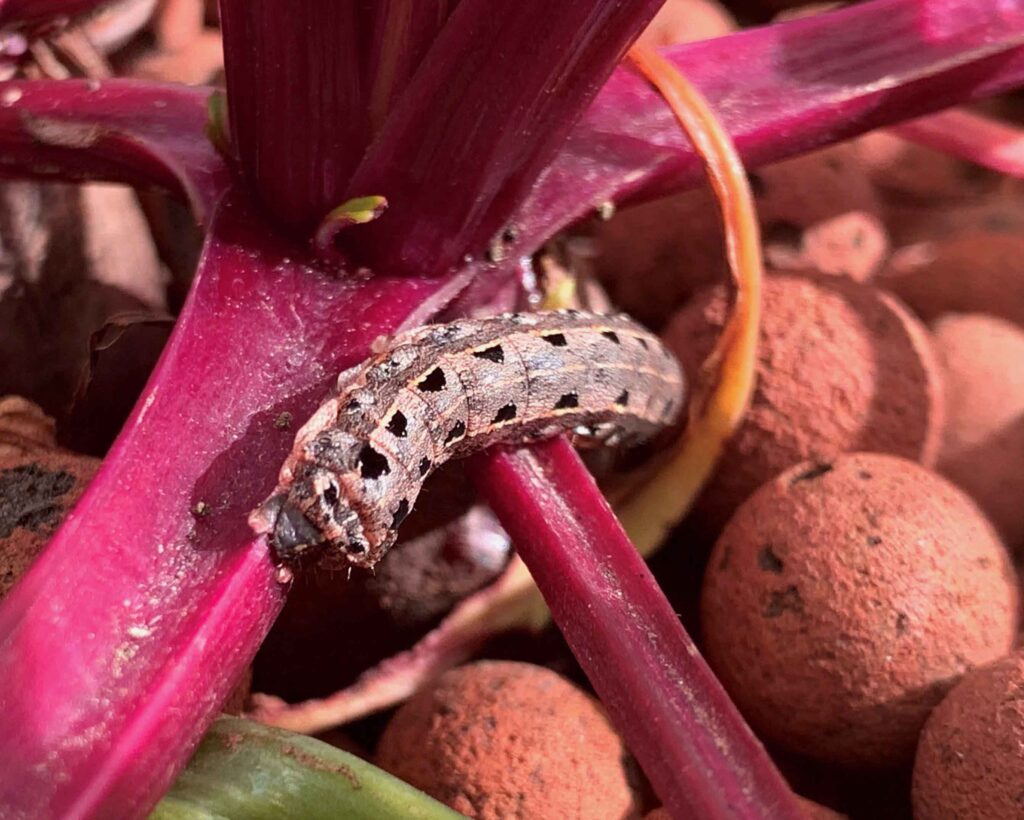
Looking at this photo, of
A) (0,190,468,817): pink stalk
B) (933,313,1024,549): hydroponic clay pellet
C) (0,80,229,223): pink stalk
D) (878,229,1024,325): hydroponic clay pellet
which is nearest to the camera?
(0,190,468,817): pink stalk

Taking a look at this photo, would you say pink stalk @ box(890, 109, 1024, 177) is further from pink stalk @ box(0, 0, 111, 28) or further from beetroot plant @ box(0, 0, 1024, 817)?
pink stalk @ box(0, 0, 111, 28)

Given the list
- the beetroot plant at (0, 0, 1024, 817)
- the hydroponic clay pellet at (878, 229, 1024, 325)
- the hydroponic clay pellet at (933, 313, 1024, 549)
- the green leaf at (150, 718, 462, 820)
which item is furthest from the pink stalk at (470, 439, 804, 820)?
the hydroponic clay pellet at (878, 229, 1024, 325)

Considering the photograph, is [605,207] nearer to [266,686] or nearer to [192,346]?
[192,346]

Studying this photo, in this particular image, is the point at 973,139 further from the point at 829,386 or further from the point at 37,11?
the point at 37,11

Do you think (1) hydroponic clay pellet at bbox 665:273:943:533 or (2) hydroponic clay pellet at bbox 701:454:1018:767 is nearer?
(2) hydroponic clay pellet at bbox 701:454:1018:767

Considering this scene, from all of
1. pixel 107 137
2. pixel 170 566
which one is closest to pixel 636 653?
pixel 170 566

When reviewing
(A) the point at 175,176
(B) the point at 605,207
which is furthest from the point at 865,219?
(A) the point at 175,176

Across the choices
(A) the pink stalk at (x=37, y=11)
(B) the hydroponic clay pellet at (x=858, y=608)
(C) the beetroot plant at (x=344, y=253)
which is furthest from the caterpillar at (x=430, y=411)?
(A) the pink stalk at (x=37, y=11)
